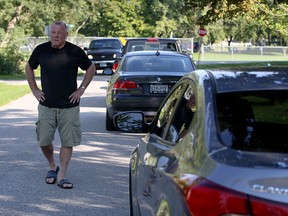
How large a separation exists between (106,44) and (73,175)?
83.4 ft

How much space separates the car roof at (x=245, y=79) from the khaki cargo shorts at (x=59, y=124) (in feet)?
11.0

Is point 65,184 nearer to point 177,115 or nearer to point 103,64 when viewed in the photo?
point 177,115

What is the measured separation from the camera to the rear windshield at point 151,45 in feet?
63.0

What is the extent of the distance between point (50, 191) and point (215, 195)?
4691 mm

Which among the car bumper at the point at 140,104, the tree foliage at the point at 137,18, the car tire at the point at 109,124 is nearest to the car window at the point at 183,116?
the car bumper at the point at 140,104

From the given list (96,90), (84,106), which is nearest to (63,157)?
(84,106)

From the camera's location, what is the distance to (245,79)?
382 centimetres

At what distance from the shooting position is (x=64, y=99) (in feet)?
23.4

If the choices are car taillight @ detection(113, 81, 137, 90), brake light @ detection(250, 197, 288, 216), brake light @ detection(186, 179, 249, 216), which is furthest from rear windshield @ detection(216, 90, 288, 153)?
car taillight @ detection(113, 81, 137, 90)

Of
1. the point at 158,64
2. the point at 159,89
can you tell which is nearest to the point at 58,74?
the point at 159,89

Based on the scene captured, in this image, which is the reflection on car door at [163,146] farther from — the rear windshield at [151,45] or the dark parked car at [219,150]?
A: the rear windshield at [151,45]

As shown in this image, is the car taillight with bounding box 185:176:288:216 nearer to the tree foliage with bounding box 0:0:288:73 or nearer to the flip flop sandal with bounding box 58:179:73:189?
the flip flop sandal with bounding box 58:179:73:189

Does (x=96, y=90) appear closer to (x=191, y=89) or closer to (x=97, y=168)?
(x=97, y=168)

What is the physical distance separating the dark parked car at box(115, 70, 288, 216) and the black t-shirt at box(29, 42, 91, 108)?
263 centimetres
